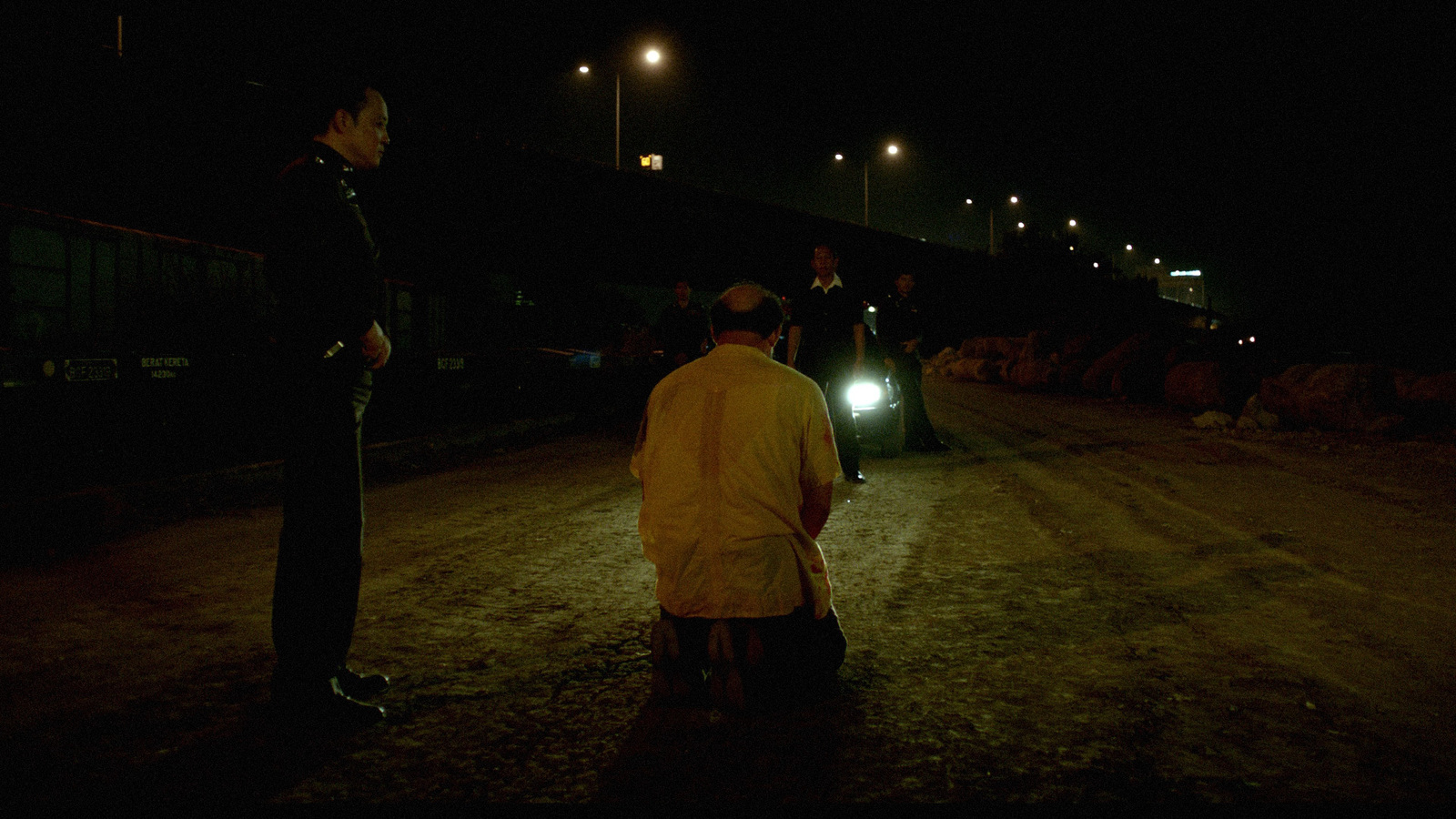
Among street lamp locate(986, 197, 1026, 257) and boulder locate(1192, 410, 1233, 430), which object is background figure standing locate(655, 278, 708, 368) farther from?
street lamp locate(986, 197, 1026, 257)

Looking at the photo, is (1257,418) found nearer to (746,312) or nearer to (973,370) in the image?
(746,312)

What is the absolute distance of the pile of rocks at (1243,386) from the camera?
33.8ft

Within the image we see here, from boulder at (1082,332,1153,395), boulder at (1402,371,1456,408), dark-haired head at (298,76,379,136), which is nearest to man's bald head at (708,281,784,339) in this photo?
dark-haired head at (298,76,379,136)

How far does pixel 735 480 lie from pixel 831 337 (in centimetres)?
453

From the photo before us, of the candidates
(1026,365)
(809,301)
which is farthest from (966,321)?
(809,301)

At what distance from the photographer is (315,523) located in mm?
2619

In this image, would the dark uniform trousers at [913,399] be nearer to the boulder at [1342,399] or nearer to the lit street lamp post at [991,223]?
the boulder at [1342,399]

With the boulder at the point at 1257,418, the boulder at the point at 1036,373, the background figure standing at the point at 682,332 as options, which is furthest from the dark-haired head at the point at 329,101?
the boulder at the point at 1036,373

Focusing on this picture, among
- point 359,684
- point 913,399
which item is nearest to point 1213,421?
point 913,399

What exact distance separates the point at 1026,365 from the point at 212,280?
20.4m

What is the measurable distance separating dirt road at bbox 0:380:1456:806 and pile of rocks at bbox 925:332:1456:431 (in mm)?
4768

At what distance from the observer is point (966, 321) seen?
53906 millimetres

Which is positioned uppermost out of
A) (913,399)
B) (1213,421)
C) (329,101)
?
(329,101)

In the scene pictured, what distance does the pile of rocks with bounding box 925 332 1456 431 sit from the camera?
10.3 m
